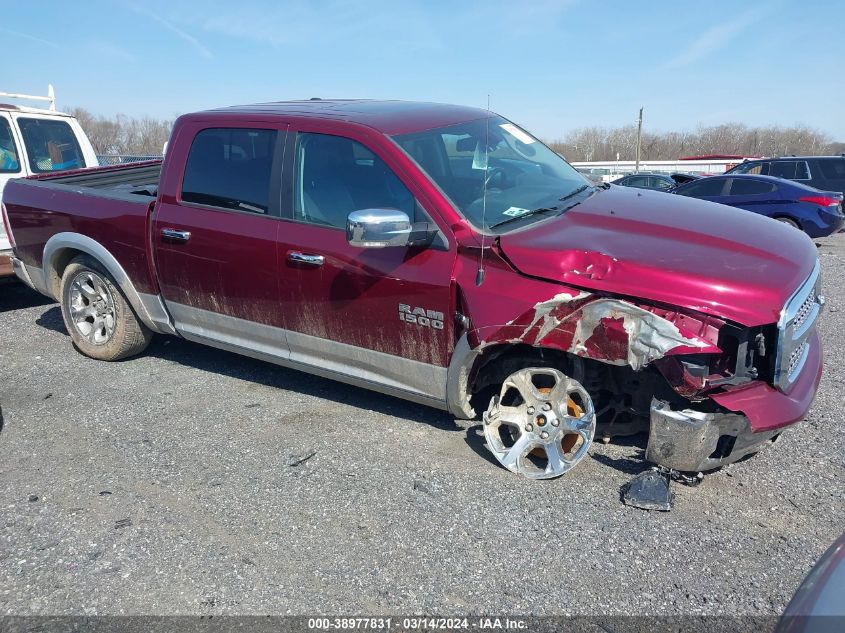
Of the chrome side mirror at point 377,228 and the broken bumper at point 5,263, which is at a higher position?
the chrome side mirror at point 377,228

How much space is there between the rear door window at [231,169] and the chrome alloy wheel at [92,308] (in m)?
1.26

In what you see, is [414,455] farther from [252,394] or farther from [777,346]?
[777,346]

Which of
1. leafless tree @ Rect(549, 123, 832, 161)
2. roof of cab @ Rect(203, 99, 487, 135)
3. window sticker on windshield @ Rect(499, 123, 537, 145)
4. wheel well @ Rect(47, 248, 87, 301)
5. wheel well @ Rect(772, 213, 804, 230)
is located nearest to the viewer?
roof of cab @ Rect(203, 99, 487, 135)

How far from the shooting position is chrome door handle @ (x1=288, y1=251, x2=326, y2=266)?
3.92 m

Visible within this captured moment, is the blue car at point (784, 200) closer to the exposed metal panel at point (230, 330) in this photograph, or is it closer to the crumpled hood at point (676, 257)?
the crumpled hood at point (676, 257)

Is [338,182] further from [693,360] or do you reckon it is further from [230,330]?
[693,360]

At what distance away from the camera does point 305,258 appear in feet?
13.0

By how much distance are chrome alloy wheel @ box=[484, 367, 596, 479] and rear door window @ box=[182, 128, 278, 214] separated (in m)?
1.90

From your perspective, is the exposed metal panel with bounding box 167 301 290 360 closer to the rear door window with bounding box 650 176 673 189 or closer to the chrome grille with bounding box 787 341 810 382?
the chrome grille with bounding box 787 341 810 382

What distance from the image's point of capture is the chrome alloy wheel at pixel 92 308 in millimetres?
5246

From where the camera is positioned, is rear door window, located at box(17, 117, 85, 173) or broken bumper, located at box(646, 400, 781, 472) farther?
rear door window, located at box(17, 117, 85, 173)

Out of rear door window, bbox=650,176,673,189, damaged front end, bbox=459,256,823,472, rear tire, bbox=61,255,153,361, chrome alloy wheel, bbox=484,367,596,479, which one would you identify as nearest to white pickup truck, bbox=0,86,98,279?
rear tire, bbox=61,255,153,361

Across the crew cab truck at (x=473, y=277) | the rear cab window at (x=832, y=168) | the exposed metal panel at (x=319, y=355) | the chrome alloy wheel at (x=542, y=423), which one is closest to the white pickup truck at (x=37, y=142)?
the crew cab truck at (x=473, y=277)

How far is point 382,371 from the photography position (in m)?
3.94
